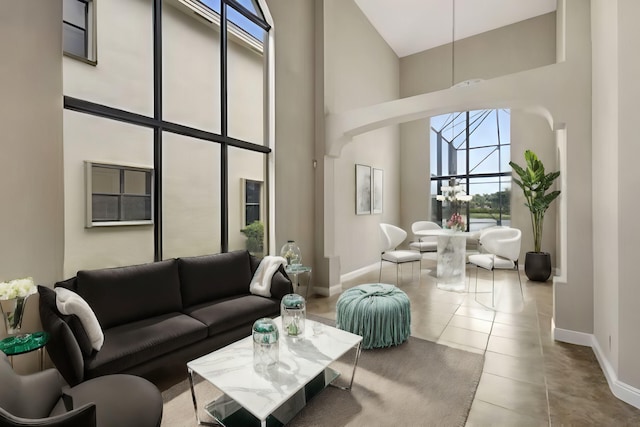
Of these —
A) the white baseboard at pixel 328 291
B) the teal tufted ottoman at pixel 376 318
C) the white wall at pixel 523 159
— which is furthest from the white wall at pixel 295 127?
the white wall at pixel 523 159

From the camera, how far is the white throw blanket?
346 centimetres

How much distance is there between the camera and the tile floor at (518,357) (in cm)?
212

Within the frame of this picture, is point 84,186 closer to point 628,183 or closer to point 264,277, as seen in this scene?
point 264,277

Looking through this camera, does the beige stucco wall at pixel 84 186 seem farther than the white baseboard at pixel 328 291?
No

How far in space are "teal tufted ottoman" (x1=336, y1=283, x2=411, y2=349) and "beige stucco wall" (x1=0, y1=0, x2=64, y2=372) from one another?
251 centimetres

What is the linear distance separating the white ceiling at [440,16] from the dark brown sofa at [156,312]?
5.78 meters

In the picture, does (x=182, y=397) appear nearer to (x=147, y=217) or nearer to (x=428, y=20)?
Result: (x=147, y=217)

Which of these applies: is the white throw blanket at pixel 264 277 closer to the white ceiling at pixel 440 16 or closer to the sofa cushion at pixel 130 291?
the sofa cushion at pixel 130 291

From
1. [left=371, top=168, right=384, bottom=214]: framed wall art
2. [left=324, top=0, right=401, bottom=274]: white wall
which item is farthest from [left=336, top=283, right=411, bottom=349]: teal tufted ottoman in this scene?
[left=371, top=168, right=384, bottom=214]: framed wall art

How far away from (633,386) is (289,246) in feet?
11.4

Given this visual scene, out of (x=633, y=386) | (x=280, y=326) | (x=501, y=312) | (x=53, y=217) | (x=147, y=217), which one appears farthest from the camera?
(x=501, y=312)

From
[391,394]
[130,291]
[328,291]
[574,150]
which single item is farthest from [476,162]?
[130,291]

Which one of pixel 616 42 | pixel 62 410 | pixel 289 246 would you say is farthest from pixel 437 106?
pixel 62 410

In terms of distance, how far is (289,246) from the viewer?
4.32 m
